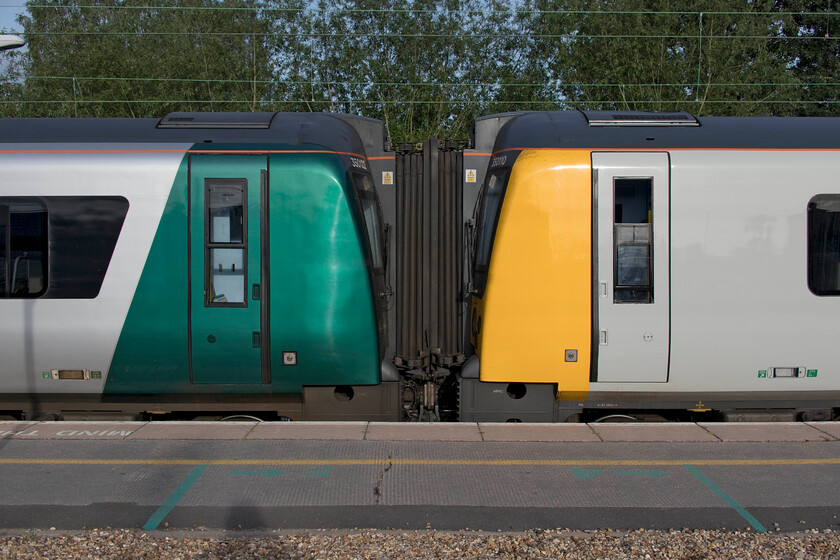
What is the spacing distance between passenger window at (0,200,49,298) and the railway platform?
4.09ft

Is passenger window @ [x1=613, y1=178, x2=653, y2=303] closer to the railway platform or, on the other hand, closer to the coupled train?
the coupled train

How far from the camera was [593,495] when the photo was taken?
16.6 ft

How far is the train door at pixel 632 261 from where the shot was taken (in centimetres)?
666

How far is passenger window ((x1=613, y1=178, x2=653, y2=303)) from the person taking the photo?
6.68 meters

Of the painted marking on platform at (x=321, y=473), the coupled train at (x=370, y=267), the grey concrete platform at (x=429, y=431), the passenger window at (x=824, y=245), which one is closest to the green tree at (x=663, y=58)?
the passenger window at (x=824, y=245)

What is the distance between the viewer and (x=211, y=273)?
6.69 meters

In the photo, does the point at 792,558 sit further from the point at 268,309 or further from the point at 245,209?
the point at 245,209

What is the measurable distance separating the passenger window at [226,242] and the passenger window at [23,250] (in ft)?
5.07

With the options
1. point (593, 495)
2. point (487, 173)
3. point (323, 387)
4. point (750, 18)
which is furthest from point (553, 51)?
point (593, 495)

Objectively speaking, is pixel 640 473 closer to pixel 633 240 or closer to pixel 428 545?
pixel 428 545

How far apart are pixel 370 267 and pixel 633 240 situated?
2.44 metres

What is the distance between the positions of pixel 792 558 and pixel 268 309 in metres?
4.52

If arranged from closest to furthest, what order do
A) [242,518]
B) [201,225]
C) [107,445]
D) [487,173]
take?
[242,518], [107,445], [201,225], [487,173]

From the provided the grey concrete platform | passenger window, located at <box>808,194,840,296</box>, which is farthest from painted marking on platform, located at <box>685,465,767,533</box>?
passenger window, located at <box>808,194,840,296</box>
